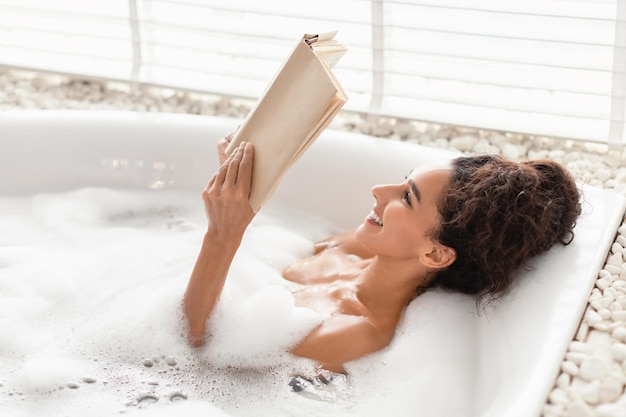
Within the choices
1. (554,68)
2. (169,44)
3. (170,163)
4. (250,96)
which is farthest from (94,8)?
(554,68)

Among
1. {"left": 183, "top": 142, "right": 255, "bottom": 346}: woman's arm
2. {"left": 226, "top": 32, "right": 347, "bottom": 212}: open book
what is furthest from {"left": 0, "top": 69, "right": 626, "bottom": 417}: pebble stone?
{"left": 226, "top": 32, "right": 347, "bottom": 212}: open book

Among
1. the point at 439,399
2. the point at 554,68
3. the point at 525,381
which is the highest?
the point at 554,68

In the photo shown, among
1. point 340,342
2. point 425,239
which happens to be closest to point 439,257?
point 425,239

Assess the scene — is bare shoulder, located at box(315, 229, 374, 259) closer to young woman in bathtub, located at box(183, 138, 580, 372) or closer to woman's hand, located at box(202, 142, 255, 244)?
young woman in bathtub, located at box(183, 138, 580, 372)

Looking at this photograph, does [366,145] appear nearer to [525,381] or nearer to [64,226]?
[64,226]

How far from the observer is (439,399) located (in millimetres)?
→ 1603

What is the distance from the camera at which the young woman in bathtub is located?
5.40ft

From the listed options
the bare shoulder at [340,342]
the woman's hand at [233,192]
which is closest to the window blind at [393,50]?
the bare shoulder at [340,342]

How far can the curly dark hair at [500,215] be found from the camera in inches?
64.9

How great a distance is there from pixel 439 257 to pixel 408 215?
4.1 inches

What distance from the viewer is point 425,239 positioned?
172 centimetres

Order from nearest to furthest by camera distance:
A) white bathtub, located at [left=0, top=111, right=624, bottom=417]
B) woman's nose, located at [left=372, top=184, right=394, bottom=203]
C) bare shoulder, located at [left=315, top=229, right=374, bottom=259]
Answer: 1. woman's nose, located at [left=372, top=184, right=394, bottom=203]
2. bare shoulder, located at [left=315, top=229, right=374, bottom=259]
3. white bathtub, located at [left=0, top=111, right=624, bottom=417]

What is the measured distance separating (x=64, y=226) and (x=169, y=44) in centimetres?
89

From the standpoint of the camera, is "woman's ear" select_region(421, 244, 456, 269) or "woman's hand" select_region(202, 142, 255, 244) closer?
"woman's hand" select_region(202, 142, 255, 244)
